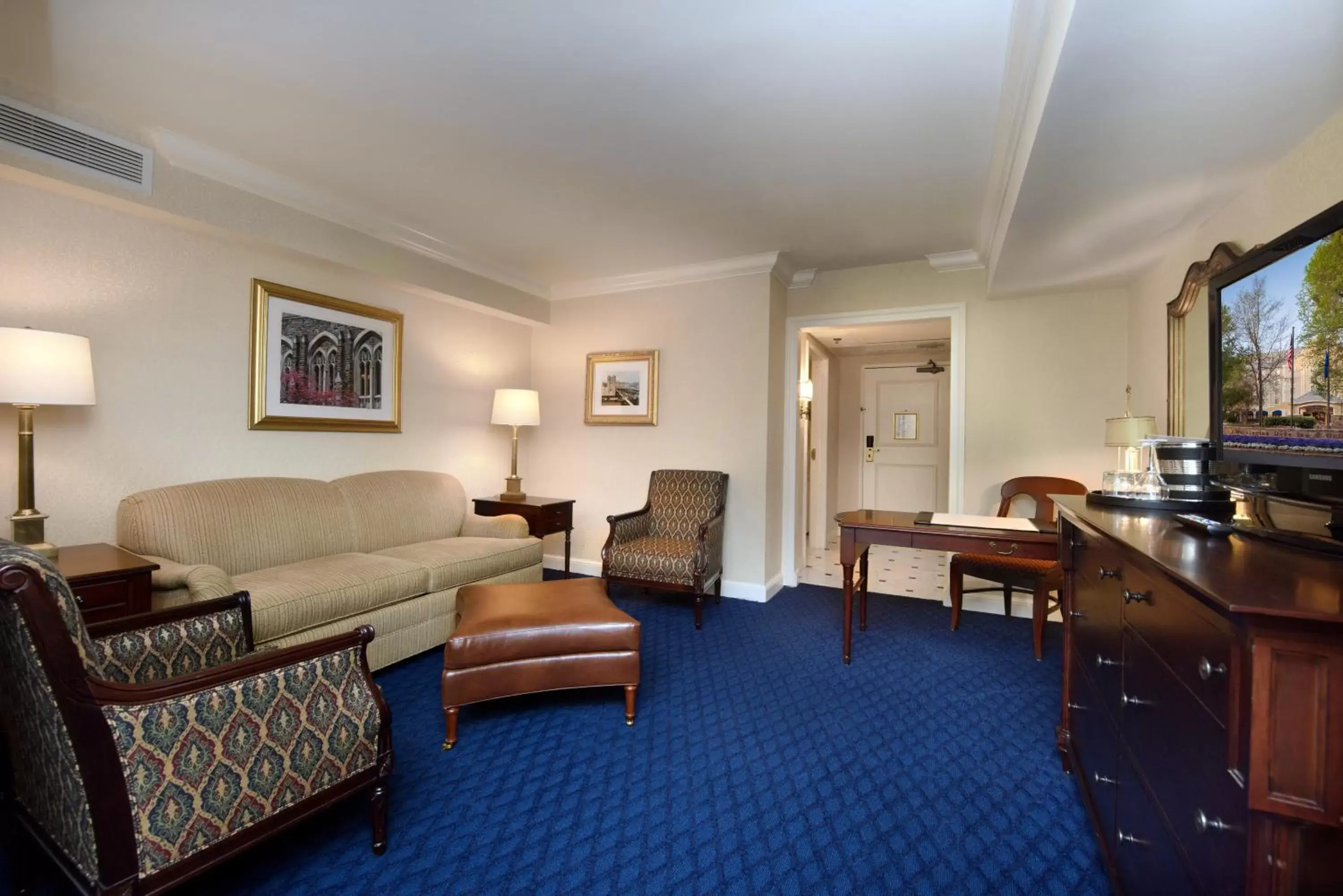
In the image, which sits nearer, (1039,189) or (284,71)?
(284,71)

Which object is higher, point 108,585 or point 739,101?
point 739,101

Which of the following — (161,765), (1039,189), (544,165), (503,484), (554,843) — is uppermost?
(544,165)

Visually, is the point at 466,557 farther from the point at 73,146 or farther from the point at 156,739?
the point at 73,146

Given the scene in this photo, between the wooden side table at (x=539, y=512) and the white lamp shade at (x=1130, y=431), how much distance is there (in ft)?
10.9

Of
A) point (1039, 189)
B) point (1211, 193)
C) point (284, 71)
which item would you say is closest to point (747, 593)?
point (1039, 189)

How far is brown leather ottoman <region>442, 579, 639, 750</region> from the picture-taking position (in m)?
2.11

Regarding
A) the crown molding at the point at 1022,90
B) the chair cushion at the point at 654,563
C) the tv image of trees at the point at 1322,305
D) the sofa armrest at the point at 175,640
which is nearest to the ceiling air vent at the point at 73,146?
the sofa armrest at the point at 175,640

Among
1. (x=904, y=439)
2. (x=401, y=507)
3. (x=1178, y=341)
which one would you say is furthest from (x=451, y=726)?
(x=904, y=439)

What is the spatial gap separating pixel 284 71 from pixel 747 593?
12.0ft

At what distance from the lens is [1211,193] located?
2189mm

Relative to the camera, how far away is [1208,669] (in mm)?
831

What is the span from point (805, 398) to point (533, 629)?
336cm

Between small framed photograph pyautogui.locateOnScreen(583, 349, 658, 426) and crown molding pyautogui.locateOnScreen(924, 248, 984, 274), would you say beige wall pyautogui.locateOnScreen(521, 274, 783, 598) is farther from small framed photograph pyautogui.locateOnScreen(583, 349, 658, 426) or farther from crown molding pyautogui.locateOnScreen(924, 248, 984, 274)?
crown molding pyautogui.locateOnScreen(924, 248, 984, 274)

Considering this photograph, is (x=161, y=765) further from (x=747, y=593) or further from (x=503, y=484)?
(x=503, y=484)
